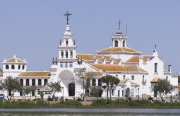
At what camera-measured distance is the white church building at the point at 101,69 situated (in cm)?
16012

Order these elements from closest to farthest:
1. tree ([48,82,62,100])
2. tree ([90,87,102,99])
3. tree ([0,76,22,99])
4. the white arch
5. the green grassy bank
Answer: the green grassy bank
tree ([90,87,102,99])
tree ([48,82,62,100])
tree ([0,76,22,99])
the white arch

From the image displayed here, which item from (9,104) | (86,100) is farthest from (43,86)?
(9,104)

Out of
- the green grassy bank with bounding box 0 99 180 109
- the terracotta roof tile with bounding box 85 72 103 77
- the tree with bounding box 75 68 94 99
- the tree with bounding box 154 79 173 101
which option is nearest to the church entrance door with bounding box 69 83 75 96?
the tree with bounding box 75 68 94 99

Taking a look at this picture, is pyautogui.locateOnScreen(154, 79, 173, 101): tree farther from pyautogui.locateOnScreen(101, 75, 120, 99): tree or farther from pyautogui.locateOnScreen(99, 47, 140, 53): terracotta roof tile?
pyautogui.locateOnScreen(99, 47, 140, 53): terracotta roof tile

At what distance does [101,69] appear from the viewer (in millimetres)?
160250

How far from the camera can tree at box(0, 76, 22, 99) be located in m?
158

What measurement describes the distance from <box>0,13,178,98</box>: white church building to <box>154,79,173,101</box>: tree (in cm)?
420

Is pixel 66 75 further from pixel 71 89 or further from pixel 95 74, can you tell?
pixel 95 74

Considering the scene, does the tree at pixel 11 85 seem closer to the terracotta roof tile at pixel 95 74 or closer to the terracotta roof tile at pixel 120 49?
the terracotta roof tile at pixel 95 74

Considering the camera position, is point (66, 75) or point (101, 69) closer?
point (101, 69)

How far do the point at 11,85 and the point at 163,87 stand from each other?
24499 mm

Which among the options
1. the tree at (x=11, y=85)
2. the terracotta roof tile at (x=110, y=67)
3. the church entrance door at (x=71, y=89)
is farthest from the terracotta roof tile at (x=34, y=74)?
the terracotta roof tile at (x=110, y=67)

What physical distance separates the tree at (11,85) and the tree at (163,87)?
22.3 m

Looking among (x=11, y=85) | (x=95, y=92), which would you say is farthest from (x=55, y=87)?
(x=11, y=85)
